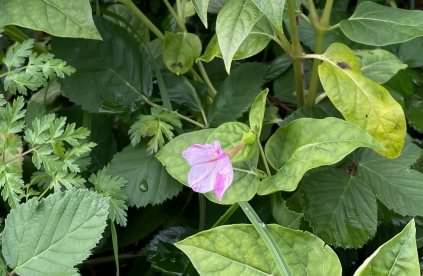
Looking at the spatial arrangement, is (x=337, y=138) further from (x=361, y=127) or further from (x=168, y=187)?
(x=168, y=187)

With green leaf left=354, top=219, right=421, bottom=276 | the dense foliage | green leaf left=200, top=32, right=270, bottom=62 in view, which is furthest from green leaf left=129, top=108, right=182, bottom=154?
green leaf left=354, top=219, right=421, bottom=276

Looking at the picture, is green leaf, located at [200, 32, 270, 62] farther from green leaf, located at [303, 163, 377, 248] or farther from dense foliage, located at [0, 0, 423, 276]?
green leaf, located at [303, 163, 377, 248]

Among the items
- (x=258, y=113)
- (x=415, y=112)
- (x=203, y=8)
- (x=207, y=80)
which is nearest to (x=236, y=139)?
(x=258, y=113)

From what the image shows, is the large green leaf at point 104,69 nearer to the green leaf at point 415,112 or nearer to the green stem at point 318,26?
the green stem at point 318,26

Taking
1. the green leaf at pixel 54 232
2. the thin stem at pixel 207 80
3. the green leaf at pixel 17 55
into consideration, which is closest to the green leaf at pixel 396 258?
the green leaf at pixel 54 232

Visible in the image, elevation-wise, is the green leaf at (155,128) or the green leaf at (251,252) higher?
the green leaf at (155,128)

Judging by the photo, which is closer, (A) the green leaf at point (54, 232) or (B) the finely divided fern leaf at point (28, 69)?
(A) the green leaf at point (54, 232)

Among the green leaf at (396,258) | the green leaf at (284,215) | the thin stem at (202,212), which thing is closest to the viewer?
the green leaf at (396,258)

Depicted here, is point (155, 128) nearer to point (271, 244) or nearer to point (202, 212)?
point (202, 212)
